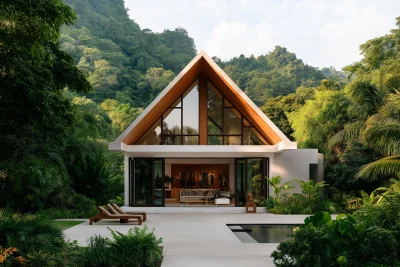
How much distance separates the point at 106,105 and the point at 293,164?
28.1 metres

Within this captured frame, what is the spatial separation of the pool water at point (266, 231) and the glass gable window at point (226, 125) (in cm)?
623

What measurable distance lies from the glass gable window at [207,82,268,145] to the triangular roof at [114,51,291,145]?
257 millimetres

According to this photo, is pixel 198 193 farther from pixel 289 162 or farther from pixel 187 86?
pixel 187 86

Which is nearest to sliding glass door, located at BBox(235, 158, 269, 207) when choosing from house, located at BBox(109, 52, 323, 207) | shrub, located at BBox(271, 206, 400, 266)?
house, located at BBox(109, 52, 323, 207)

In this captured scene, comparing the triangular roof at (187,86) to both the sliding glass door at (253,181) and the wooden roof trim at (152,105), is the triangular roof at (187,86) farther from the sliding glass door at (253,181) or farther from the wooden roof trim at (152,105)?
the sliding glass door at (253,181)

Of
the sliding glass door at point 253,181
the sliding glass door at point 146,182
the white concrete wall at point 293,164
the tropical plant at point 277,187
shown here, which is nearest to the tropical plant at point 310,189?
the tropical plant at point 277,187

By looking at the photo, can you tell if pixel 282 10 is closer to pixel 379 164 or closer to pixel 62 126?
pixel 379 164

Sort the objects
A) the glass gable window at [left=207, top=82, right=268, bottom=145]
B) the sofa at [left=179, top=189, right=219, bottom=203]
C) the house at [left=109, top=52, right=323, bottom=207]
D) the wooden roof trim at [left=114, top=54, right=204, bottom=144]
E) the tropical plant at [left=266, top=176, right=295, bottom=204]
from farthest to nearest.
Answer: the sofa at [left=179, top=189, right=219, bottom=203] → the glass gable window at [left=207, top=82, right=268, bottom=145] → the house at [left=109, top=52, right=323, bottom=207] → the tropical plant at [left=266, top=176, right=295, bottom=204] → the wooden roof trim at [left=114, top=54, right=204, bottom=144]

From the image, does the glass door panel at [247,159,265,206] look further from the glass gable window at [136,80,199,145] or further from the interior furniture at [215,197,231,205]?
the glass gable window at [136,80,199,145]

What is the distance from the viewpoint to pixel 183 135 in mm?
22672

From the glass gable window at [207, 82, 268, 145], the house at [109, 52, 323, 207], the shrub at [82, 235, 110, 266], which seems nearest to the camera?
the shrub at [82, 235, 110, 266]

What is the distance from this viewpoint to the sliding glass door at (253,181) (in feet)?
74.5

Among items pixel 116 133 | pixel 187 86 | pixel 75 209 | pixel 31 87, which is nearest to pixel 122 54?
pixel 116 133

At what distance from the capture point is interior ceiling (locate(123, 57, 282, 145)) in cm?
2089
